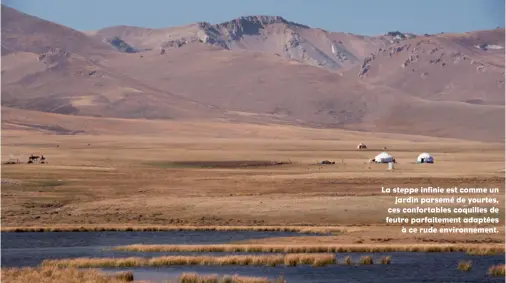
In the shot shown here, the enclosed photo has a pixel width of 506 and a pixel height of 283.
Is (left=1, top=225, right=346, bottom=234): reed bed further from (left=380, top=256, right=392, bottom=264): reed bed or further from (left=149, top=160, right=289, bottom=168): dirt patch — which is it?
(left=149, top=160, right=289, bottom=168): dirt patch

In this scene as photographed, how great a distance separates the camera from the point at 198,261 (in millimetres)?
50719

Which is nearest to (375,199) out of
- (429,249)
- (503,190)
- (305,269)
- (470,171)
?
(503,190)

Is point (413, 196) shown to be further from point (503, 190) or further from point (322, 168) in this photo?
point (322, 168)

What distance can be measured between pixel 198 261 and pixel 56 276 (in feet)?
26.9

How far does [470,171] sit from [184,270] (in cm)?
7106

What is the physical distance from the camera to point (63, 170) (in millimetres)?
109438

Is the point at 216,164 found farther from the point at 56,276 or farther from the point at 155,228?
the point at 56,276

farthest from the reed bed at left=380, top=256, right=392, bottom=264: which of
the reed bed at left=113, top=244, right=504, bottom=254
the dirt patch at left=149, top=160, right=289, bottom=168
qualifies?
the dirt patch at left=149, top=160, right=289, bottom=168

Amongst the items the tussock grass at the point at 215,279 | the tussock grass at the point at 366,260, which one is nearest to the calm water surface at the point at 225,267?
the tussock grass at the point at 366,260

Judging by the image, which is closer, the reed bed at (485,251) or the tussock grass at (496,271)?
the tussock grass at (496,271)

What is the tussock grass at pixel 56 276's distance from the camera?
43.2 meters

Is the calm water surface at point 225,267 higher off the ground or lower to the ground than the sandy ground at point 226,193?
lower

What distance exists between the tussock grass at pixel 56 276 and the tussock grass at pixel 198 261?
294 cm

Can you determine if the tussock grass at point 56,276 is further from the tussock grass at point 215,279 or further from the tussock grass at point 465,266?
the tussock grass at point 465,266
